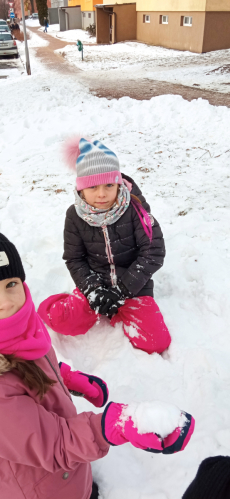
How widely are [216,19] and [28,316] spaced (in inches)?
641

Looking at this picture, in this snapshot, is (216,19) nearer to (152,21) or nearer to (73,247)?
(152,21)

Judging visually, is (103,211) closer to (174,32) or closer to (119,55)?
(174,32)

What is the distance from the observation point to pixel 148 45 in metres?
18.6

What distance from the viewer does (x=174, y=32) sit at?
16.4 m

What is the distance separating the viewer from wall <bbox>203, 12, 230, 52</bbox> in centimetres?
1378

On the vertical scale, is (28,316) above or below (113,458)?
above

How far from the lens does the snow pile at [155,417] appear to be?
1.16 m

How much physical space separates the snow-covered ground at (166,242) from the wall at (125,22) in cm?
1562

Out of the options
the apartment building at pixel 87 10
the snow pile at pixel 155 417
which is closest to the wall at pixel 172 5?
the apartment building at pixel 87 10

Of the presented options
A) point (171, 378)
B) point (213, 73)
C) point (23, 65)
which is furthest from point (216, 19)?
point (171, 378)

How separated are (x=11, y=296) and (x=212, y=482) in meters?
0.82

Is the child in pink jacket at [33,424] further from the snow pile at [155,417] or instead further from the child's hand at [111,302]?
the child's hand at [111,302]

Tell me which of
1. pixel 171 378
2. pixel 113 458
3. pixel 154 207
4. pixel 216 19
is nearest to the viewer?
pixel 113 458

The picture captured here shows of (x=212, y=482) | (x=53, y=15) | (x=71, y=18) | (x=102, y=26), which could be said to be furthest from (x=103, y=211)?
(x=53, y=15)
